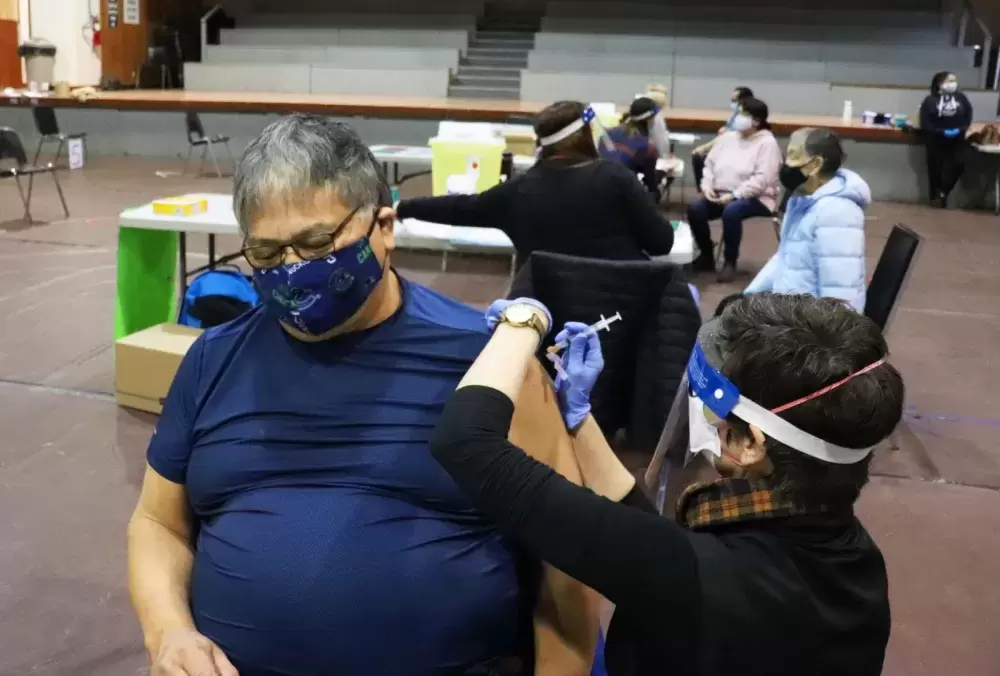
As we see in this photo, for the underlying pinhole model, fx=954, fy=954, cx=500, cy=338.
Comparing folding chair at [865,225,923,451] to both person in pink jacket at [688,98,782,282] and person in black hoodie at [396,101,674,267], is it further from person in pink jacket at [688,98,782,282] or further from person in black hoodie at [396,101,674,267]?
person in pink jacket at [688,98,782,282]

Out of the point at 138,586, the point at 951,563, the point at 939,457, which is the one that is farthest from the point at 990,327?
the point at 138,586

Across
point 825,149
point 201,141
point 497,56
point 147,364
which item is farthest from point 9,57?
point 825,149

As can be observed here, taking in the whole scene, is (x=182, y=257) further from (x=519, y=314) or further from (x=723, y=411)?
(x=723, y=411)

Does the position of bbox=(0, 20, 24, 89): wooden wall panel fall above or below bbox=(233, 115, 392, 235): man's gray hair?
above

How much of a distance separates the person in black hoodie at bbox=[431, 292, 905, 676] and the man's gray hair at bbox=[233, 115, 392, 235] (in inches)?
18.1

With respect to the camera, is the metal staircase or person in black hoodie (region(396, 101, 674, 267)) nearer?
person in black hoodie (region(396, 101, 674, 267))

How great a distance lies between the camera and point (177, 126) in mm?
11258

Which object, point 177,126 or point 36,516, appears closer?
point 36,516

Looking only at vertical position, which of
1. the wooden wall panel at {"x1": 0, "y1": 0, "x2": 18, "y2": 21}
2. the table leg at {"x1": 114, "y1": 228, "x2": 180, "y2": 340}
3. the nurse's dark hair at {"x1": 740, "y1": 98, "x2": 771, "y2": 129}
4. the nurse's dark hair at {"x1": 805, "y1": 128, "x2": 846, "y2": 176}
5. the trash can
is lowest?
the table leg at {"x1": 114, "y1": 228, "x2": 180, "y2": 340}

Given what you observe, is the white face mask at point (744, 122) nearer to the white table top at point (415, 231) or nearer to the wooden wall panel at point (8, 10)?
the white table top at point (415, 231)

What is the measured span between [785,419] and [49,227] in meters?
7.06

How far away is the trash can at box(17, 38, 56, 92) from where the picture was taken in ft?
42.2

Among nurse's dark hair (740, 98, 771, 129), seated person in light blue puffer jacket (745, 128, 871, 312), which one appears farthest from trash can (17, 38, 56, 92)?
seated person in light blue puffer jacket (745, 128, 871, 312)

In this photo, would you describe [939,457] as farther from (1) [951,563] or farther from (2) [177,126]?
(2) [177,126]
